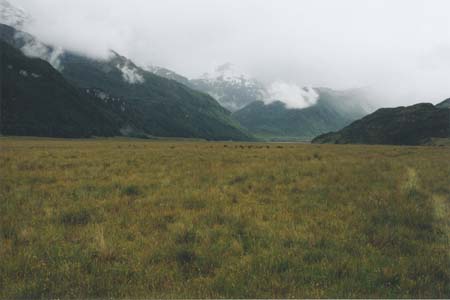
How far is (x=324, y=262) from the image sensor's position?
4969mm

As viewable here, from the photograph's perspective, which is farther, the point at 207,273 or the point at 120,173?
the point at 120,173

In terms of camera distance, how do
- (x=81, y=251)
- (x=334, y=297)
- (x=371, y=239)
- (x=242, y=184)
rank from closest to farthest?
1. (x=334, y=297)
2. (x=81, y=251)
3. (x=371, y=239)
4. (x=242, y=184)

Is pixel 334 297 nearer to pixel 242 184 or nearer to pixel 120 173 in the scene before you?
pixel 242 184

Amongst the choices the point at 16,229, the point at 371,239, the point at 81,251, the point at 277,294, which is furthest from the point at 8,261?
the point at 371,239

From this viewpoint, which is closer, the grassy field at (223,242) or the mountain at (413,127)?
the grassy field at (223,242)

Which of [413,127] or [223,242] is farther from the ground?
[413,127]

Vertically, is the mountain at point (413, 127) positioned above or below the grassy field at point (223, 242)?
above

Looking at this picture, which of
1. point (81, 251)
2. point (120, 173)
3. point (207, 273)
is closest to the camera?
point (207, 273)

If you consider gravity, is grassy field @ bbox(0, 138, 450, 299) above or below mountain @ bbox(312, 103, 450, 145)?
below

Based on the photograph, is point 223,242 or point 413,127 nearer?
point 223,242

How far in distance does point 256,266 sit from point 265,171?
34.7 ft

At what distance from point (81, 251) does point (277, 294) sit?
13.0 ft

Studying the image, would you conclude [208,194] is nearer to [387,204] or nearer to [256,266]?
[256,266]

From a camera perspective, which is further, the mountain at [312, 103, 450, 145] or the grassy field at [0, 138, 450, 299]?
the mountain at [312, 103, 450, 145]
